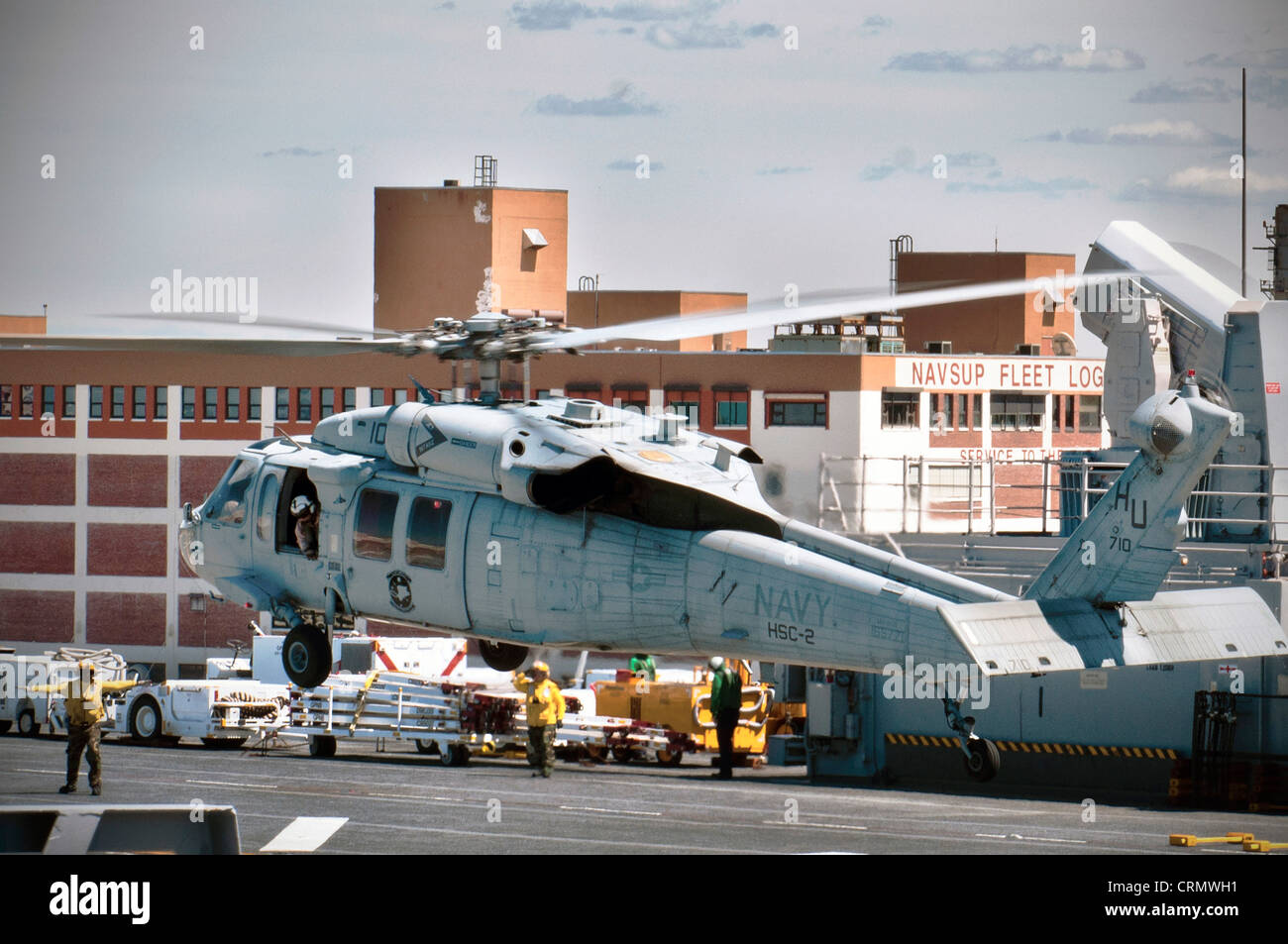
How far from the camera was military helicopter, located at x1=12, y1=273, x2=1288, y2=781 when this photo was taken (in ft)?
56.3

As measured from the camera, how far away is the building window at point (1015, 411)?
7975 centimetres

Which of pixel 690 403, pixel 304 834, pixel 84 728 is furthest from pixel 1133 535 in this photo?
pixel 690 403

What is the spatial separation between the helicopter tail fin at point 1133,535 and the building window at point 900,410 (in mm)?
57470

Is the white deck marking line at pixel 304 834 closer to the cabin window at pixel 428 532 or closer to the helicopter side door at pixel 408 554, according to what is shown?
the helicopter side door at pixel 408 554

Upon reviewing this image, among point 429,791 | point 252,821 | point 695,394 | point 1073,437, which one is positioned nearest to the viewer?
point 252,821

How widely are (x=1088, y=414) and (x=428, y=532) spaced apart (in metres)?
68.1

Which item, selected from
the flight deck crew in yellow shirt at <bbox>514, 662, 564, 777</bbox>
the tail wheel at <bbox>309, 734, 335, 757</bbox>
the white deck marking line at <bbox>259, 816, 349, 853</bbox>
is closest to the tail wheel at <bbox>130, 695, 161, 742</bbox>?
the tail wheel at <bbox>309, 734, 335, 757</bbox>

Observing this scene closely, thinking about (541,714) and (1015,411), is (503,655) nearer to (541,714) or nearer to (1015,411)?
(541,714)

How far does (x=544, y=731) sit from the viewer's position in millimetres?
29344

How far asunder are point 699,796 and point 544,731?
327cm

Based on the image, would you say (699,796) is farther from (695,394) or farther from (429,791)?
(695,394)

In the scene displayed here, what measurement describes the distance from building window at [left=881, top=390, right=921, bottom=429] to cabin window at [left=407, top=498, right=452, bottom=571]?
5692cm

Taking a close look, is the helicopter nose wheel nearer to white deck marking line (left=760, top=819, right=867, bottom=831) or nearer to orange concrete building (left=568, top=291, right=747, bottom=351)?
white deck marking line (left=760, top=819, right=867, bottom=831)
